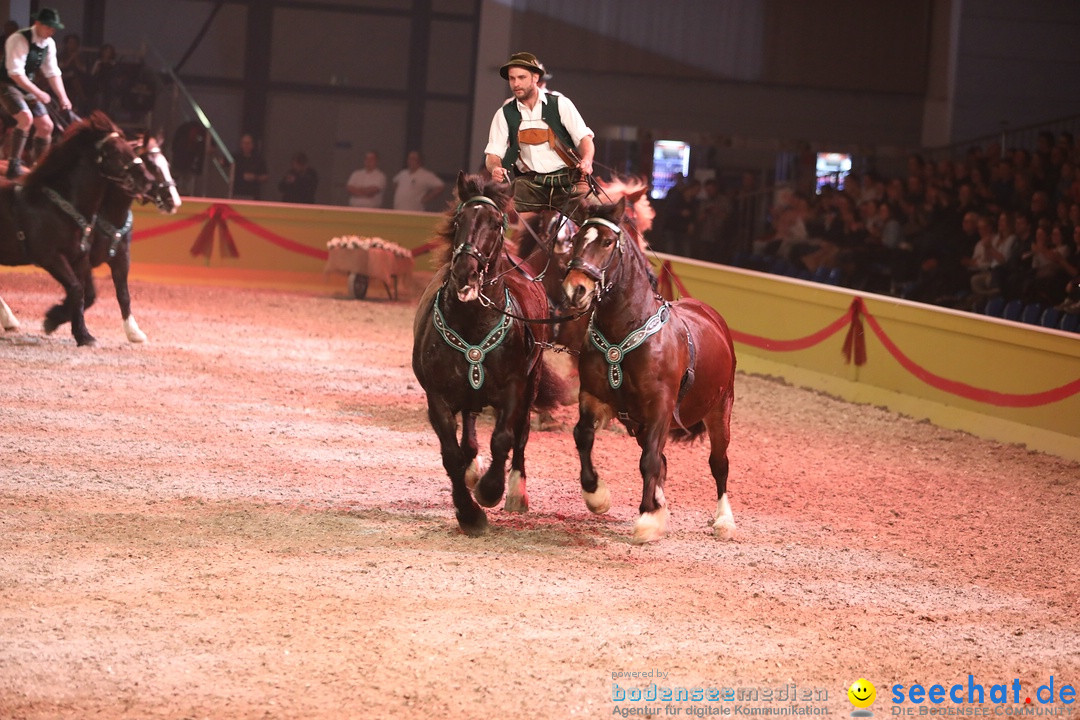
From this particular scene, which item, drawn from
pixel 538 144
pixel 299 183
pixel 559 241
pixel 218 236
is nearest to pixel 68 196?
pixel 538 144

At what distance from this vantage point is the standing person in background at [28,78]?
13.3 meters

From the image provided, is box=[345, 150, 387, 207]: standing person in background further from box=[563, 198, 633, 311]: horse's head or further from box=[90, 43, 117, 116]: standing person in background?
box=[563, 198, 633, 311]: horse's head

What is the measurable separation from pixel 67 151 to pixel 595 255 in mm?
7787

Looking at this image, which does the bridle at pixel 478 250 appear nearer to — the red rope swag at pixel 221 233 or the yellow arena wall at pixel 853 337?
the yellow arena wall at pixel 853 337

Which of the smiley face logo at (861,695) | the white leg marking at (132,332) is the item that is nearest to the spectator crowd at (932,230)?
the white leg marking at (132,332)

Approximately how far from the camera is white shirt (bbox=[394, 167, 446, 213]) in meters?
22.5

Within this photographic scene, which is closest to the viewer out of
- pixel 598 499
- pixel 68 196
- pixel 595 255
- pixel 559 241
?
pixel 595 255

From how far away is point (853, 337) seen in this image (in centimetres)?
1316

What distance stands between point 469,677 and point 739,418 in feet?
23.4

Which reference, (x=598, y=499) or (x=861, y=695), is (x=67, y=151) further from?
(x=861, y=695)

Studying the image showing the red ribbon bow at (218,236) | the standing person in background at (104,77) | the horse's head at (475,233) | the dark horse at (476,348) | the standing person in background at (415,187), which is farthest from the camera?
the standing person in background at (415,187)

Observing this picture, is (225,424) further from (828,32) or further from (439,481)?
(828,32)

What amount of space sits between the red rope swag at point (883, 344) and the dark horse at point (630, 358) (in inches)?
132

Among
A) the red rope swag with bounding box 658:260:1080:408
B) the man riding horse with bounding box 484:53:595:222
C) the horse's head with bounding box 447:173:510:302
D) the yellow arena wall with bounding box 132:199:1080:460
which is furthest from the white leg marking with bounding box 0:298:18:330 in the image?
the horse's head with bounding box 447:173:510:302
